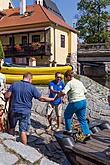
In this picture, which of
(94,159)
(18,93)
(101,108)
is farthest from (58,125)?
(101,108)

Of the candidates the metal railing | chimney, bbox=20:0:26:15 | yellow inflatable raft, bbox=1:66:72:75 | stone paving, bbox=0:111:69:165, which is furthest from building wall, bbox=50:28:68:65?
stone paving, bbox=0:111:69:165

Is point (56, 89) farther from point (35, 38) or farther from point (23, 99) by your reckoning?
point (35, 38)

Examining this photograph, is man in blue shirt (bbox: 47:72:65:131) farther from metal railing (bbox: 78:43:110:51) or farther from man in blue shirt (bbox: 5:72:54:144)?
metal railing (bbox: 78:43:110:51)

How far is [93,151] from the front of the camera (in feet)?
18.3

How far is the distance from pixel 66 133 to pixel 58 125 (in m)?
1.96

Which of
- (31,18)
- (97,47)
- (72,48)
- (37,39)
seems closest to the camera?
(37,39)

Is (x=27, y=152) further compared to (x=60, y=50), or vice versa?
(x=60, y=50)

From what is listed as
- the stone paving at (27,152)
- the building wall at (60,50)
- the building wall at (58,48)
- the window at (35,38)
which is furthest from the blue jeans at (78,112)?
the window at (35,38)

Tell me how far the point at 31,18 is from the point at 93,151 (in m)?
26.9

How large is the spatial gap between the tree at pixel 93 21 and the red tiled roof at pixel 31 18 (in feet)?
23.1

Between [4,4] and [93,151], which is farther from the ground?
[4,4]

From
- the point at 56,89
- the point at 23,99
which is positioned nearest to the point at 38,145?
the point at 56,89

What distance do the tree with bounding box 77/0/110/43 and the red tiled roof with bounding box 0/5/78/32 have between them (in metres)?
7.03

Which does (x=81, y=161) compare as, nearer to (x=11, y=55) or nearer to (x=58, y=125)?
(x=58, y=125)
